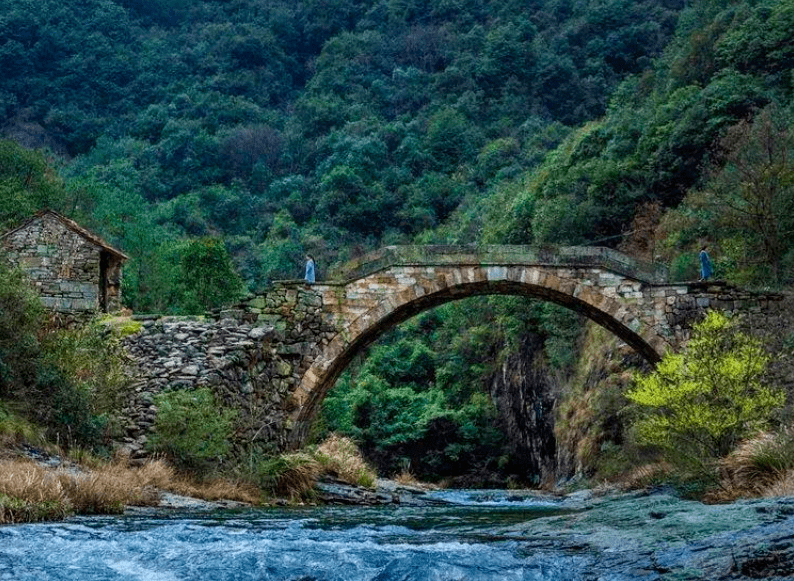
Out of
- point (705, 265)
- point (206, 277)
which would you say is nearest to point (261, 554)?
point (705, 265)

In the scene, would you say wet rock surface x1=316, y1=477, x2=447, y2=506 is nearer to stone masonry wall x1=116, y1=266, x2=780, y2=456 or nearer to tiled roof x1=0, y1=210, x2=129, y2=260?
stone masonry wall x1=116, y1=266, x2=780, y2=456

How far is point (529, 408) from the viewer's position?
1740 inches

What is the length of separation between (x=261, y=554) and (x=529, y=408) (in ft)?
114

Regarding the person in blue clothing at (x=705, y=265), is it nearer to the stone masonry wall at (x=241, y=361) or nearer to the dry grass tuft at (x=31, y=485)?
the stone masonry wall at (x=241, y=361)

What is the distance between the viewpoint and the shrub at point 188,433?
2061 cm

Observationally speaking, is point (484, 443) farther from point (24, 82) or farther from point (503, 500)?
point (24, 82)

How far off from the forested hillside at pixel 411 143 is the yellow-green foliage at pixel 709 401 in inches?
415

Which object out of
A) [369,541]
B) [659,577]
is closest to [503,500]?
[369,541]

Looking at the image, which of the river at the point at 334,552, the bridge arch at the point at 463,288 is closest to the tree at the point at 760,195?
the bridge arch at the point at 463,288

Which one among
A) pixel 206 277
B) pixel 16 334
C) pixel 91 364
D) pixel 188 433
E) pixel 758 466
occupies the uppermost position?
pixel 206 277

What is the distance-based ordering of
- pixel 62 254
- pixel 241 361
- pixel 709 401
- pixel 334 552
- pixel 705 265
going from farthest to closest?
pixel 705 265
pixel 62 254
pixel 241 361
pixel 709 401
pixel 334 552

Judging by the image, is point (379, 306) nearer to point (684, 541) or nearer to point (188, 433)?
point (188, 433)

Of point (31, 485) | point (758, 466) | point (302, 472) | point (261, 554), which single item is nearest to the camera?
point (261, 554)

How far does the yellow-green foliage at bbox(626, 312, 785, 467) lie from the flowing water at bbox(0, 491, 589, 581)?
743cm
